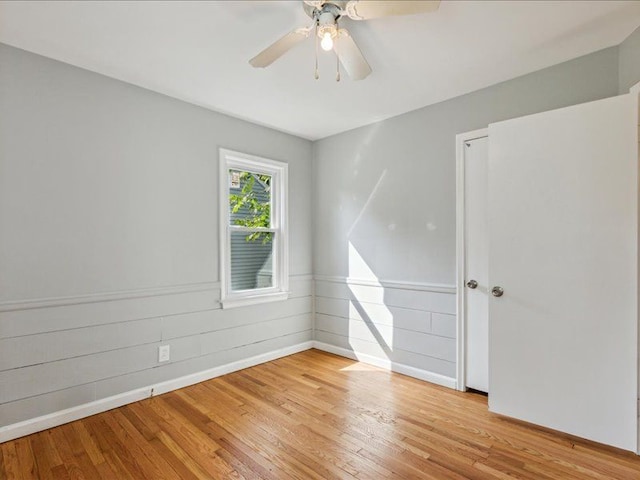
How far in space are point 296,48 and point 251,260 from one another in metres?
2.11

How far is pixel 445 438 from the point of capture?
218 cm

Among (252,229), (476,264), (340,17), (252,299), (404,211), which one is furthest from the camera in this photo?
(252,229)

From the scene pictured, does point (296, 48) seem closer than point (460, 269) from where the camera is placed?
Yes

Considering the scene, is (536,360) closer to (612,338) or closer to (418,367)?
(612,338)

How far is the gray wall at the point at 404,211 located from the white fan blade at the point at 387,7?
1.46m

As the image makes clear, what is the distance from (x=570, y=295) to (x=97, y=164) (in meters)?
3.33

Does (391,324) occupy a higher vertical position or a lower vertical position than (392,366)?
higher

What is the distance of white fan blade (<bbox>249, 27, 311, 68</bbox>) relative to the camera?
5.82ft

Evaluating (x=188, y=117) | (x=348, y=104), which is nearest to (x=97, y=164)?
(x=188, y=117)

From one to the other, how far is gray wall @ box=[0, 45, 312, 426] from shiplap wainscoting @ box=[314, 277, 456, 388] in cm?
102

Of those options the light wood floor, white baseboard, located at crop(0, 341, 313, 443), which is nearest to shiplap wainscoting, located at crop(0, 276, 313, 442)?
white baseboard, located at crop(0, 341, 313, 443)

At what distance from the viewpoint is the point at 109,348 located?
2.55 meters

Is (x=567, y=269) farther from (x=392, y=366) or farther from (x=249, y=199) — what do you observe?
Result: (x=249, y=199)

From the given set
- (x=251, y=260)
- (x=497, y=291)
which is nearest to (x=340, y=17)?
(x=497, y=291)
